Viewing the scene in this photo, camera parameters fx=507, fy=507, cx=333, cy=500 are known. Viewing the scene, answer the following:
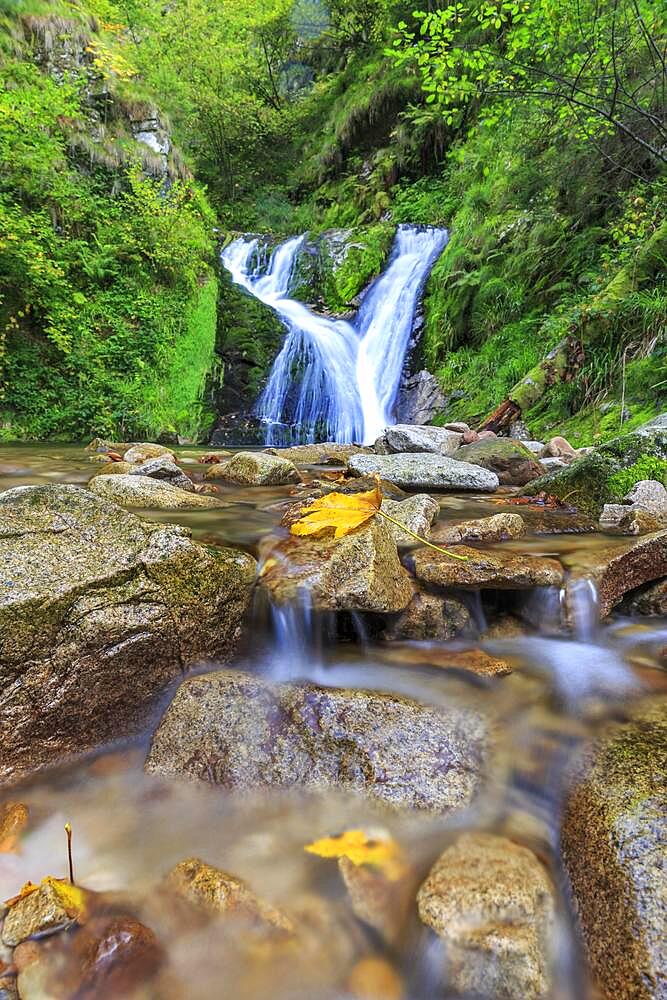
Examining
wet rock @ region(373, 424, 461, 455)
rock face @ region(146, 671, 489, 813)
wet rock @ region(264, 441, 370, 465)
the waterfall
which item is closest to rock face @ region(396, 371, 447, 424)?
the waterfall

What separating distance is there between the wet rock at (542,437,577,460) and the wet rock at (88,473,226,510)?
13.0 ft

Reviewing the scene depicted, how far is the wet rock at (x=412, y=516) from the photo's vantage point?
3.05 m

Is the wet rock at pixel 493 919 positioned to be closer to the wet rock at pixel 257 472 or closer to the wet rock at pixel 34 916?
the wet rock at pixel 34 916

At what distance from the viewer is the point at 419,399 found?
35.1 feet

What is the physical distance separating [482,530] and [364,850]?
2.02 metres

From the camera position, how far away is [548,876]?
140cm

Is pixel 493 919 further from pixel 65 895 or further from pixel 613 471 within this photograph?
pixel 613 471

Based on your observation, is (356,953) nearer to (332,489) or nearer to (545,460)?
(332,489)

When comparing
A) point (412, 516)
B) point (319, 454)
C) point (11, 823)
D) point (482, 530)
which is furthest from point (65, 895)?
point (319, 454)

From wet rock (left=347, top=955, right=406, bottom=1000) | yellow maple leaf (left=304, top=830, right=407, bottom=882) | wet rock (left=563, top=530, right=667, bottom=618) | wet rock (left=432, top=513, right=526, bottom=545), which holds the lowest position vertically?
wet rock (left=347, top=955, right=406, bottom=1000)

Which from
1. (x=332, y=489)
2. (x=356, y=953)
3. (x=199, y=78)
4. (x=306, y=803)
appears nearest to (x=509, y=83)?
(x=332, y=489)

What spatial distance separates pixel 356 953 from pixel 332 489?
3.44 meters

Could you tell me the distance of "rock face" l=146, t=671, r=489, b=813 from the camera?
1.74 meters

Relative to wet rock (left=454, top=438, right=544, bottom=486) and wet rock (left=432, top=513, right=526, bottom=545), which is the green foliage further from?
wet rock (left=454, top=438, right=544, bottom=486)
